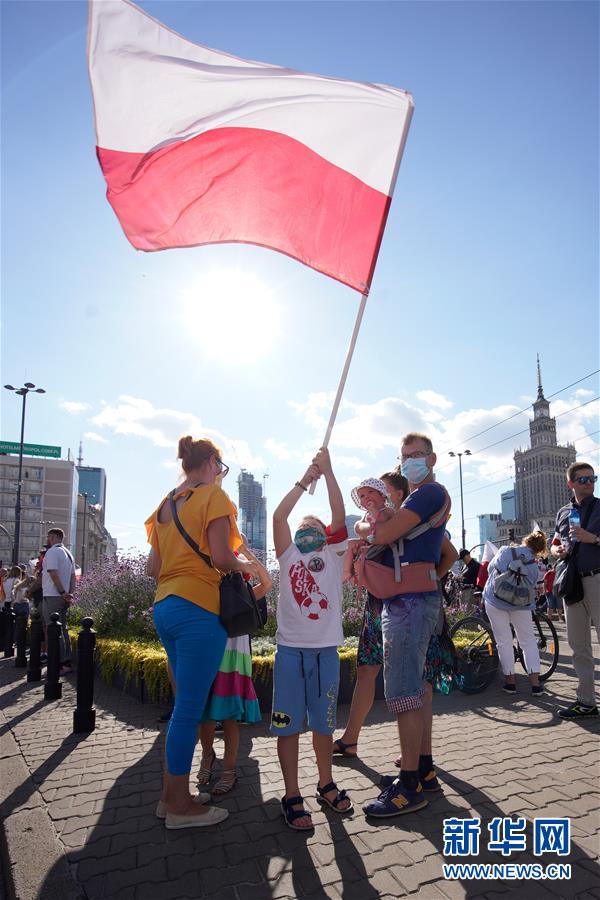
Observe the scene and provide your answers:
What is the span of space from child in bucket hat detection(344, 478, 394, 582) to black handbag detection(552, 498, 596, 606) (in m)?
2.56

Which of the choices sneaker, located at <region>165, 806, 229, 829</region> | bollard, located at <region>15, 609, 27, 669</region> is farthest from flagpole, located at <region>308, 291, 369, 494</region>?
bollard, located at <region>15, 609, 27, 669</region>

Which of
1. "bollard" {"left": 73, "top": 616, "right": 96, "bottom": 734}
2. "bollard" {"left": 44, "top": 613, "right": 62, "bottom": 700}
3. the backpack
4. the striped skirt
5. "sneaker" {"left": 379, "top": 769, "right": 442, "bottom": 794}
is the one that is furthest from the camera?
the backpack

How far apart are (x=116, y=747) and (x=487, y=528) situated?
184 metres

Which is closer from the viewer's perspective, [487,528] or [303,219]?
[303,219]

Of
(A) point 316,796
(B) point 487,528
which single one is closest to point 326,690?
(A) point 316,796

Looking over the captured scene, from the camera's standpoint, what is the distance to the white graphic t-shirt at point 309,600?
11.3 ft

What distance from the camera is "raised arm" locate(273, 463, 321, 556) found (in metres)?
3.49

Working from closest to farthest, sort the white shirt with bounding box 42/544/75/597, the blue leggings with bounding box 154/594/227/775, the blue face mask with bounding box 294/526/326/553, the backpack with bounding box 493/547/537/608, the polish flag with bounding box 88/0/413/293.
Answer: the blue leggings with bounding box 154/594/227/775
the blue face mask with bounding box 294/526/326/553
the polish flag with bounding box 88/0/413/293
the backpack with bounding box 493/547/537/608
the white shirt with bounding box 42/544/75/597

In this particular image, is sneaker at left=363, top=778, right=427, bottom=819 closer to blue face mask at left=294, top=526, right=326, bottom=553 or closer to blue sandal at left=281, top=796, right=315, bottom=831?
blue sandal at left=281, top=796, right=315, bottom=831

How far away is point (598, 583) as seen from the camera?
5.37 metres

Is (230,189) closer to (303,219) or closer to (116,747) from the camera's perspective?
(303,219)

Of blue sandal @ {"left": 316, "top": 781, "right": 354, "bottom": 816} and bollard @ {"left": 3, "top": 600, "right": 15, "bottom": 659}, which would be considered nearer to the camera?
blue sandal @ {"left": 316, "top": 781, "right": 354, "bottom": 816}

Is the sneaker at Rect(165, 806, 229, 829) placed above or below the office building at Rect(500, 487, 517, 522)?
below

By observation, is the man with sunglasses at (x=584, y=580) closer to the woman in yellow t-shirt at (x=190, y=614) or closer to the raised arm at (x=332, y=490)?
the raised arm at (x=332, y=490)
